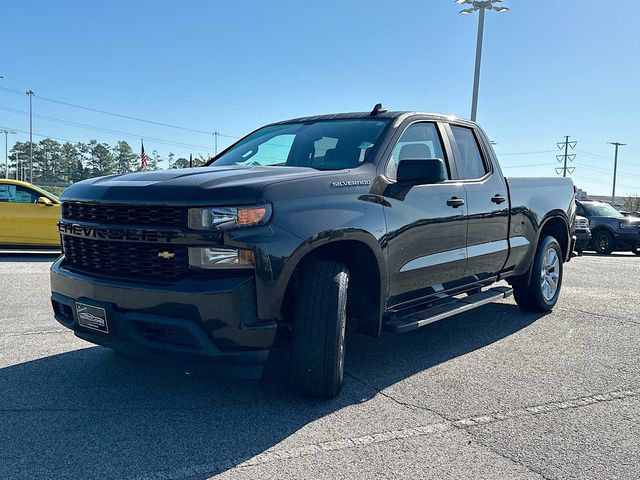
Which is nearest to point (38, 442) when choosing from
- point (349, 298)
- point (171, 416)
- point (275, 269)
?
point (171, 416)

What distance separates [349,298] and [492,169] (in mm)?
2395

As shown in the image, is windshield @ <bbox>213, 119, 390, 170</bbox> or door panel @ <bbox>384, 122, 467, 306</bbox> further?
windshield @ <bbox>213, 119, 390, 170</bbox>

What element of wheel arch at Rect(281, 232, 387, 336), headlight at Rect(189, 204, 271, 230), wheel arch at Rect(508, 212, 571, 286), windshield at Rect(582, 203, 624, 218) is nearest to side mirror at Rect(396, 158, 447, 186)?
wheel arch at Rect(281, 232, 387, 336)

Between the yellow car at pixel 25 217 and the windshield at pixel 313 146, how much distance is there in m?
7.82

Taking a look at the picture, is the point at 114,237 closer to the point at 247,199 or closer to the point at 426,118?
the point at 247,199

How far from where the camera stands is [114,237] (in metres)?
3.27

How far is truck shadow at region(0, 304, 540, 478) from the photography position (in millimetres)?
2746

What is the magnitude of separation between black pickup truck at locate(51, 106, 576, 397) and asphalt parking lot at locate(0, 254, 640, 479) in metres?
0.39


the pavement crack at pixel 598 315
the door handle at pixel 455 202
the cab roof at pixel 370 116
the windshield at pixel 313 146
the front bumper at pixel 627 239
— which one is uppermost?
the cab roof at pixel 370 116

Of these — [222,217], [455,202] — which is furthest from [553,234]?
[222,217]

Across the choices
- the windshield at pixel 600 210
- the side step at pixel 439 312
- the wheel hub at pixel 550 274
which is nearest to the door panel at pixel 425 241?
the side step at pixel 439 312

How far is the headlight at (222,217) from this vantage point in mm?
3084

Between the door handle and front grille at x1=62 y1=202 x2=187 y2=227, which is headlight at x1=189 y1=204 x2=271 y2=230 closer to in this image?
front grille at x1=62 y1=202 x2=187 y2=227

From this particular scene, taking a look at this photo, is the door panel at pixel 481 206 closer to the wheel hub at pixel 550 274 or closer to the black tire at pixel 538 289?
the black tire at pixel 538 289
